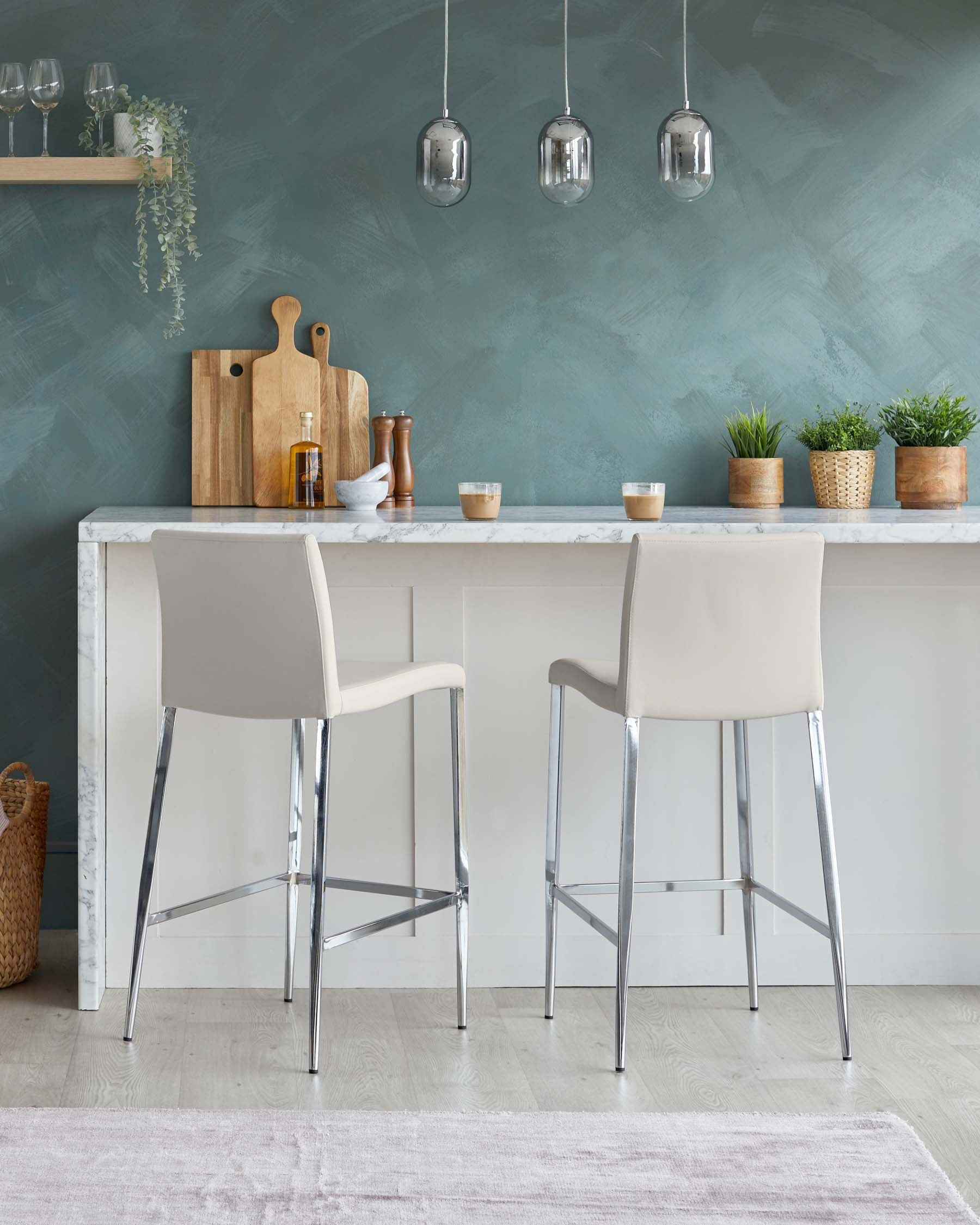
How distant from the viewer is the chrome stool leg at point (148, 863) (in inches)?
95.5

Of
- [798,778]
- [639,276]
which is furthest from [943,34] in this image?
[798,778]

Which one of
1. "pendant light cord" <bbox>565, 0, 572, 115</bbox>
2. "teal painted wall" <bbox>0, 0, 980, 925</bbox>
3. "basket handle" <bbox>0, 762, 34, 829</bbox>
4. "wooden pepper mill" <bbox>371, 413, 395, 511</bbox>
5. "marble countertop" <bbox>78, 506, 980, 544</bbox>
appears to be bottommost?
"basket handle" <bbox>0, 762, 34, 829</bbox>

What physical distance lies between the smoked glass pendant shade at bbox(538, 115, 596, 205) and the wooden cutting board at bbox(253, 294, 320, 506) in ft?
2.70

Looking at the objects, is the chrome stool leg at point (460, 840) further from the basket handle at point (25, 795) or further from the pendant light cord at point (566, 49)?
the pendant light cord at point (566, 49)

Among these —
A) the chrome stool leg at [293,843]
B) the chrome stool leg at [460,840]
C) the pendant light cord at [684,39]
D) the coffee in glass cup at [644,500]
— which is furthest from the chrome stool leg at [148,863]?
the pendant light cord at [684,39]

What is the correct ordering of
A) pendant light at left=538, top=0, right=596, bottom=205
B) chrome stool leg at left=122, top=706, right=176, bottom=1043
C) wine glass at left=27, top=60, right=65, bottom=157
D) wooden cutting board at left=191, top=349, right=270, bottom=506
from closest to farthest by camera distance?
1. chrome stool leg at left=122, top=706, right=176, bottom=1043
2. pendant light at left=538, top=0, right=596, bottom=205
3. wine glass at left=27, top=60, right=65, bottom=157
4. wooden cutting board at left=191, top=349, right=270, bottom=506

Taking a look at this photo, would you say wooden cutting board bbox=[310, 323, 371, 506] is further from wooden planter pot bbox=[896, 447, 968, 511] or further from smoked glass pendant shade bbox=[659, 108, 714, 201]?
wooden planter pot bbox=[896, 447, 968, 511]

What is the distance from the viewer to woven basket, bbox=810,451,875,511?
302 cm

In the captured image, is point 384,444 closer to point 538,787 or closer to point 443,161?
point 443,161

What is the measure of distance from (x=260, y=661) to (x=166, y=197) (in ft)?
4.70

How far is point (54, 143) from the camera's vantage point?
10.1 ft

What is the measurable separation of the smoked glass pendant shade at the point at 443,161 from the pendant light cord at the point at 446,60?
50cm

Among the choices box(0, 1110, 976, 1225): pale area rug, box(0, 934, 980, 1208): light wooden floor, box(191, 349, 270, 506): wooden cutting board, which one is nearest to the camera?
box(0, 1110, 976, 1225): pale area rug

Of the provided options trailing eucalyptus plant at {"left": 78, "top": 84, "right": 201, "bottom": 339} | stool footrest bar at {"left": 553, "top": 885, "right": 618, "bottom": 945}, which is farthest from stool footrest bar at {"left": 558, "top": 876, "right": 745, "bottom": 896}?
trailing eucalyptus plant at {"left": 78, "top": 84, "right": 201, "bottom": 339}
